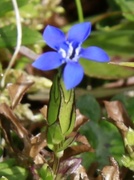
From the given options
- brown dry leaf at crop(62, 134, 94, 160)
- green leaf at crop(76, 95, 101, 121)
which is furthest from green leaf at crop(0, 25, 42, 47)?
brown dry leaf at crop(62, 134, 94, 160)

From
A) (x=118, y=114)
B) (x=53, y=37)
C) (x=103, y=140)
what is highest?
(x=53, y=37)

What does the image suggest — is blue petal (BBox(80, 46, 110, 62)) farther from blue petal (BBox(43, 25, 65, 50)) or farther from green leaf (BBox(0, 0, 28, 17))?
green leaf (BBox(0, 0, 28, 17))

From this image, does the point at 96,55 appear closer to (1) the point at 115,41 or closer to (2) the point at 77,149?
(2) the point at 77,149

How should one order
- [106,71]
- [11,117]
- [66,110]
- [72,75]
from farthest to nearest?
[106,71]
[11,117]
[66,110]
[72,75]

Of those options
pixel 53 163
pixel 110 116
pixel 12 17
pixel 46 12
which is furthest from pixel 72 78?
pixel 46 12

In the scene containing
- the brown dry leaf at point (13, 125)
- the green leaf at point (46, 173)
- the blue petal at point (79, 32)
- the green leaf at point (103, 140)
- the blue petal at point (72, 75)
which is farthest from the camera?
the green leaf at point (103, 140)

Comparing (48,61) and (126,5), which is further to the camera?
(126,5)

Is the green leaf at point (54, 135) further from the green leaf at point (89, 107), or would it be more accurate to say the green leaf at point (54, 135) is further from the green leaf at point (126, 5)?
the green leaf at point (126, 5)

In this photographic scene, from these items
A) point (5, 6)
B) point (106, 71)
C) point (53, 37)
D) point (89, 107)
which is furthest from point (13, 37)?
point (53, 37)

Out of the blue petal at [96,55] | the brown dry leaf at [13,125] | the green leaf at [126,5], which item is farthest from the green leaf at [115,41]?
the blue petal at [96,55]
